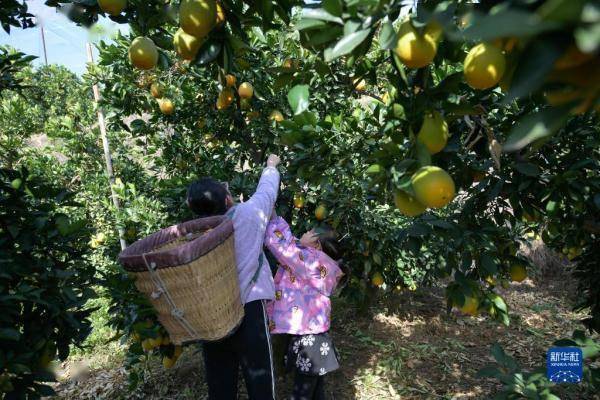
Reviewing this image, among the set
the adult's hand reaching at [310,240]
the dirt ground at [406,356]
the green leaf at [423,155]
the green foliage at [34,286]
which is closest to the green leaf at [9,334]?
the green foliage at [34,286]

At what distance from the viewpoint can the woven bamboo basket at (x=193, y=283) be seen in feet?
5.01

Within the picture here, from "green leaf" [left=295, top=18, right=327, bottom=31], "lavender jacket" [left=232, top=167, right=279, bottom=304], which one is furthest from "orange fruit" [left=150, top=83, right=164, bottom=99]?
"green leaf" [left=295, top=18, right=327, bottom=31]

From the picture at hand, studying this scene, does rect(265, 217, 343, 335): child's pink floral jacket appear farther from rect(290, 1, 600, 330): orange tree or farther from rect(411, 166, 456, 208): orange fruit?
rect(411, 166, 456, 208): orange fruit

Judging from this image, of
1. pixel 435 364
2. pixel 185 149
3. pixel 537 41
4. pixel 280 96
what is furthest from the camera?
pixel 185 149

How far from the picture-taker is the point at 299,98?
939mm

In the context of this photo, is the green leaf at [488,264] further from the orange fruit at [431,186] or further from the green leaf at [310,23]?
the green leaf at [310,23]

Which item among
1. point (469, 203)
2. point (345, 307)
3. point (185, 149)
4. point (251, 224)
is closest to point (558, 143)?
point (469, 203)

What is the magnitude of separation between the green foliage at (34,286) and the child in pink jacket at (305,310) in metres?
0.98

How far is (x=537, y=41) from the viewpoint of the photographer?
41cm

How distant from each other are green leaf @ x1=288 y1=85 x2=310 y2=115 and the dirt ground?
8.27 ft

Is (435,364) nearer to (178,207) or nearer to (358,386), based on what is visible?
(358,386)

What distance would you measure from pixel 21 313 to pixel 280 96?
223 centimetres

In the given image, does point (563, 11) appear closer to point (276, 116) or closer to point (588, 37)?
point (588, 37)

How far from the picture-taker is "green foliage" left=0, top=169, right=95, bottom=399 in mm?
1327
